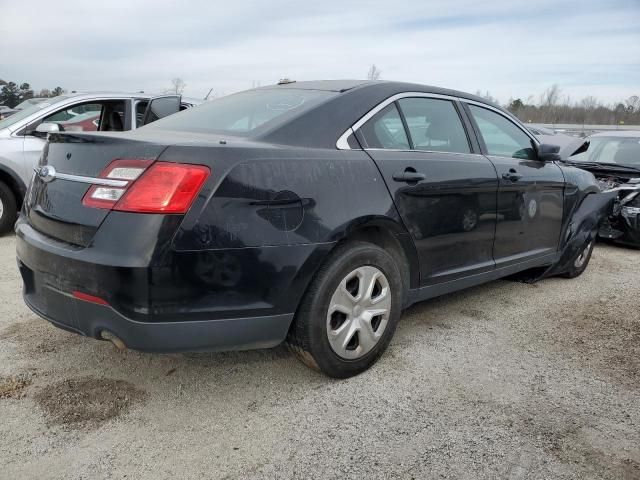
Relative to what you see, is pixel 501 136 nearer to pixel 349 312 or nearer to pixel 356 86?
pixel 356 86

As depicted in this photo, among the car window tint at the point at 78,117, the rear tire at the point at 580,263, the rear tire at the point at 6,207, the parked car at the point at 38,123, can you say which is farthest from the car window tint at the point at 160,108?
the rear tire at the point at 580,263

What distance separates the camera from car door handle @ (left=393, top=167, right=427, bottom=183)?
293cm

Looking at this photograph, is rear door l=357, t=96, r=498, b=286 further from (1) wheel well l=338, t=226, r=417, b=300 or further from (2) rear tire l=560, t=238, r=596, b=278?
(2) rear tire l=560, t=238, r=596, b=278

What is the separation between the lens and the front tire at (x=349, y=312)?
2.58 metres

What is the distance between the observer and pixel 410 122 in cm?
324

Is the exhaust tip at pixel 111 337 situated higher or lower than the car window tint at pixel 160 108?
lower

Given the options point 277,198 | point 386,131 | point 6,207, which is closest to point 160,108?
point 6,207

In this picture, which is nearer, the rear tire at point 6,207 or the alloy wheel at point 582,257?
the alloy wheel at point 582,257

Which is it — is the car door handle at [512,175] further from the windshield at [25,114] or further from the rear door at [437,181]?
the windshield at [25,114]

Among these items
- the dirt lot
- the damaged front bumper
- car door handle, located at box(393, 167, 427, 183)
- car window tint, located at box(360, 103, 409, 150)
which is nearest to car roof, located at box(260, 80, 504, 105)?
car window tint, located at box(360, 103, 409, 150)

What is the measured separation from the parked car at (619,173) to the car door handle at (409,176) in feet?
11.5

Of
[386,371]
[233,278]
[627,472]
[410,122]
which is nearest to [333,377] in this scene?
[386,371]

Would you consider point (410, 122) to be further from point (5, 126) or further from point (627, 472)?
point (5, 126)

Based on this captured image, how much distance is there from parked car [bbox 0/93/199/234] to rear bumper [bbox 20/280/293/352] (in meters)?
3.72
